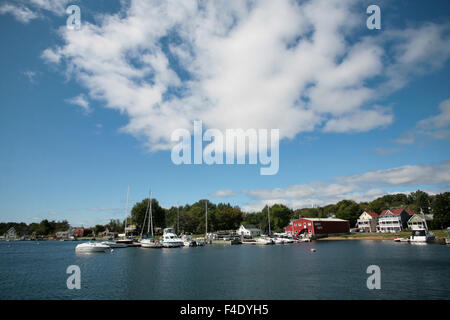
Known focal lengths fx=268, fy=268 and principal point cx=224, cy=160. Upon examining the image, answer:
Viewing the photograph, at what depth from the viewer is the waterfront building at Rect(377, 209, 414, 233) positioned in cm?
13375

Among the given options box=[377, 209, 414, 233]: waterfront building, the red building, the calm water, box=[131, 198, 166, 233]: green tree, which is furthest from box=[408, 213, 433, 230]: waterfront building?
box=[131, 198, 166, 233]: green tree

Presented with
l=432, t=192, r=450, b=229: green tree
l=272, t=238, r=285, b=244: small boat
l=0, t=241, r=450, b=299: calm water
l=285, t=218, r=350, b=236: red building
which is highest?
l=432, t=192, r=450, b=229: green tree

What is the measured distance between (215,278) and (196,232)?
467 feet

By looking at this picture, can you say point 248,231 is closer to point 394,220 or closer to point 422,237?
point 394,220

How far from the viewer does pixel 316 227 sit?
12912 centimetres

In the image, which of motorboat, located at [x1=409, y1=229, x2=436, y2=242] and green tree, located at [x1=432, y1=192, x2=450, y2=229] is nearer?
motorboat, located at [x1=409, y1=229, x2=436, y2=242]

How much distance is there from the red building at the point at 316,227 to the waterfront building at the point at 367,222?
15.9 metres

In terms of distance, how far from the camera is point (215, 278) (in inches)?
1425

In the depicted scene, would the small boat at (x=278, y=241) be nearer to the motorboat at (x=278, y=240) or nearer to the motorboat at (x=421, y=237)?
the motorboat at (x=278, y=240)

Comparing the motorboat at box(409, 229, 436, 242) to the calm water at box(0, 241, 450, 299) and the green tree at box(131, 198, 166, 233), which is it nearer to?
the calm water at box(0, 241, 450, 299)

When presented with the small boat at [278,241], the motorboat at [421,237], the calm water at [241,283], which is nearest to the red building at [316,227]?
the small boat at [278,241]

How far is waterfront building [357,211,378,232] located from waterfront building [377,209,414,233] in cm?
548
